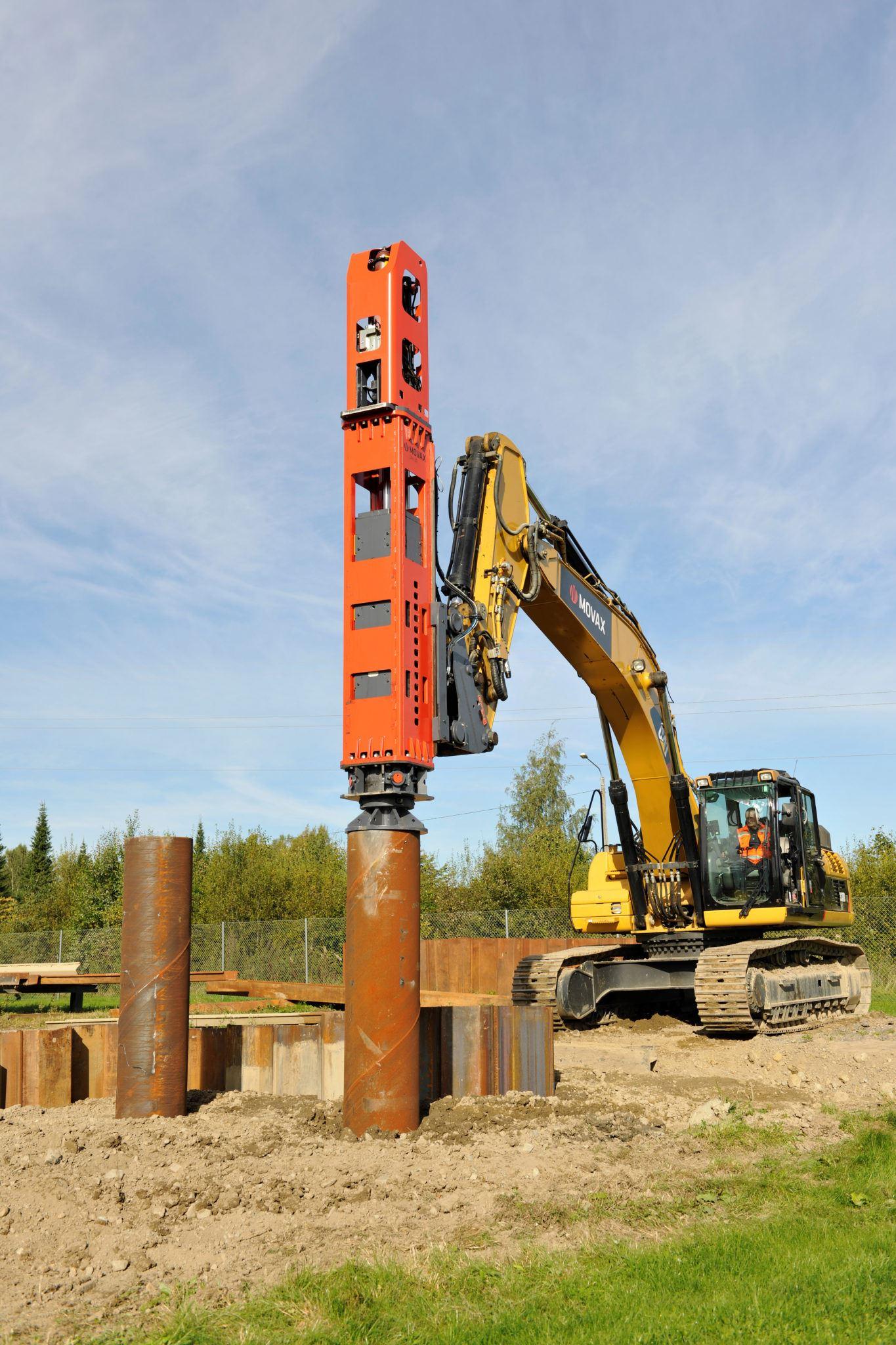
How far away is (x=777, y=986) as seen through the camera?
1433 cm

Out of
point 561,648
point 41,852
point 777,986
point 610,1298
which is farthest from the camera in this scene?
point 41,852

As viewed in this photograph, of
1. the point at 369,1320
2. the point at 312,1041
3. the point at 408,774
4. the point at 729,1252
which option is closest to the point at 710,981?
the point at 312,1041

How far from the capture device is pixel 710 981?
13.6 m

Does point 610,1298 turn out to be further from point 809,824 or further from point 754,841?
point 809,824

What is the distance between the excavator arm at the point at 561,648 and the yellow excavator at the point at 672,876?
0.03 metres

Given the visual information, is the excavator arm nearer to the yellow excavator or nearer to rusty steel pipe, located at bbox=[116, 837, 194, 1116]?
the yellow excavator

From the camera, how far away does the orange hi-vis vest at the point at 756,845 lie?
1485 cm

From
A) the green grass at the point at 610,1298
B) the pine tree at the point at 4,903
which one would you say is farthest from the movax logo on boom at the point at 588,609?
the pine tree at the point at 4,903

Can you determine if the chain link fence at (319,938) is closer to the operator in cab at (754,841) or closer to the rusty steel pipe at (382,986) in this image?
the operator in cab at (754,841)

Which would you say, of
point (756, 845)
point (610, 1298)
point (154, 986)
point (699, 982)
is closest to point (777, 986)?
point (699, 982)

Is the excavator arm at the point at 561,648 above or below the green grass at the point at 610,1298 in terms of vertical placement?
above

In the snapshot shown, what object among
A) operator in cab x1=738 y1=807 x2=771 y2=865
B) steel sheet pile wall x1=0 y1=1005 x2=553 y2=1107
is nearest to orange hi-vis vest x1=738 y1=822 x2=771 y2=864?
operator in cab x1=738 y1=807 x2=771 y2=865

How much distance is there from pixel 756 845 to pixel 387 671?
8.81 m

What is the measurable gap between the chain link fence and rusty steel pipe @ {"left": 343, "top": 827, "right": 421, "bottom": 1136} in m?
18.0
